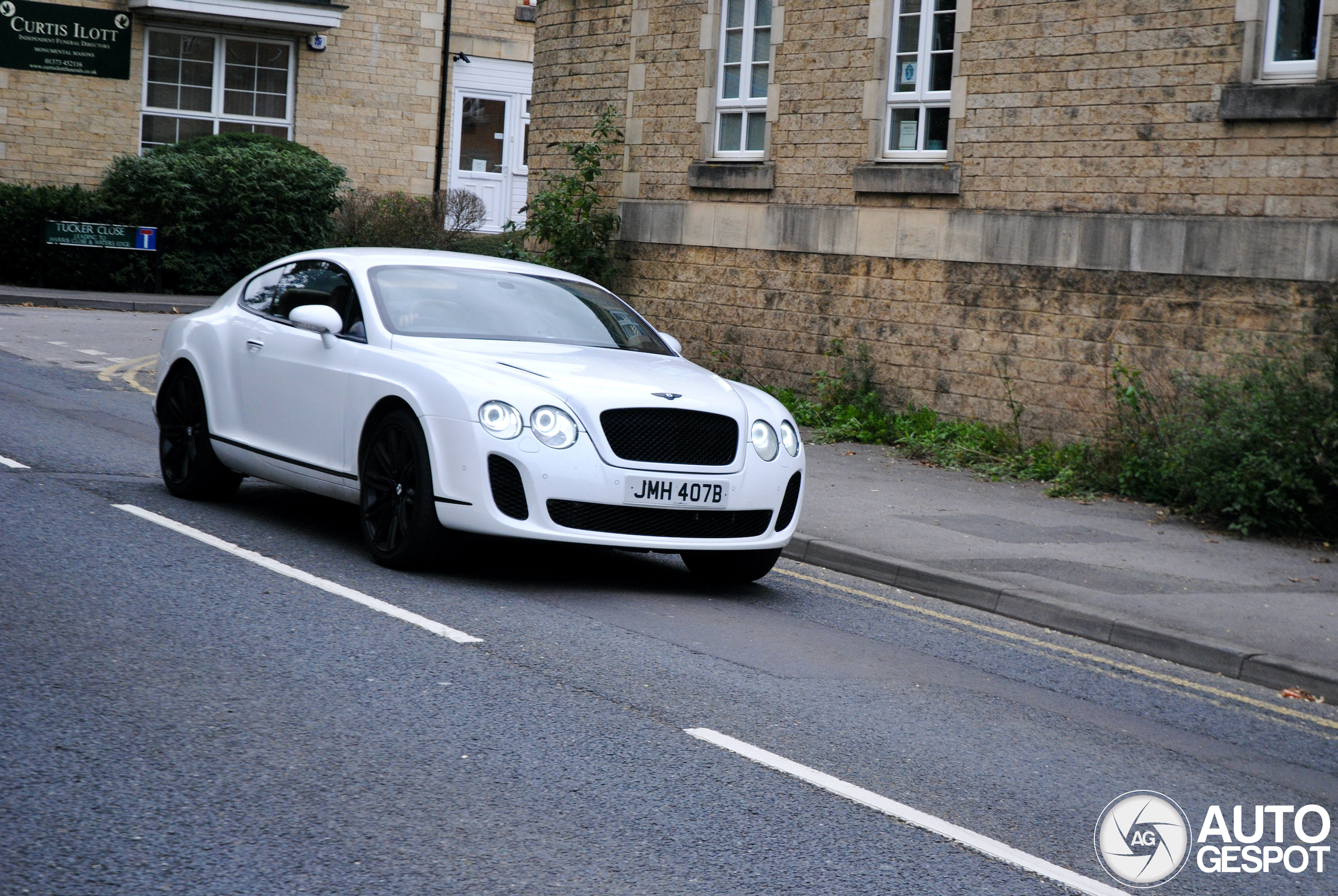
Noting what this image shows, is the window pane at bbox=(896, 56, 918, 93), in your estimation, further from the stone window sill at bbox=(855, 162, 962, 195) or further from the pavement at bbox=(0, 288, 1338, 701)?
the pavement at bbox=(0, 288, 1338, 701)

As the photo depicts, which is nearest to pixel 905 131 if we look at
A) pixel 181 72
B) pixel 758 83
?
pixel 758 83

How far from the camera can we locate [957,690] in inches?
242

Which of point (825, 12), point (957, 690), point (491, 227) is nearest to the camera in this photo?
point (957, 690)

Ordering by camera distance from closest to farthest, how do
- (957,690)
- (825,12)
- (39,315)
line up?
(957,690) → (825,12) → (39,315)

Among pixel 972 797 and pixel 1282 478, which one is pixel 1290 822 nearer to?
pixel 972 797

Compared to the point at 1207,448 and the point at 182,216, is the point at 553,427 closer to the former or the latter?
the point at 1207,448

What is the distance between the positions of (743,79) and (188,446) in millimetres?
8779

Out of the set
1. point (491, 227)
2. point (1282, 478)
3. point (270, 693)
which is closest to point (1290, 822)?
point (270, 693)

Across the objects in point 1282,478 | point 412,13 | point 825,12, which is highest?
point 412,13

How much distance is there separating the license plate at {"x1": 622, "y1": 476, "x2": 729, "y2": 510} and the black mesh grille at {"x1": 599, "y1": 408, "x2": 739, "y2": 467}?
0.35 feet

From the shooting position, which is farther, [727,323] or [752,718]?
[727,323]

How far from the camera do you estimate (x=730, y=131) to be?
16094 millimetres

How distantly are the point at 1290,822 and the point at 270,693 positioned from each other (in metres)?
3.42

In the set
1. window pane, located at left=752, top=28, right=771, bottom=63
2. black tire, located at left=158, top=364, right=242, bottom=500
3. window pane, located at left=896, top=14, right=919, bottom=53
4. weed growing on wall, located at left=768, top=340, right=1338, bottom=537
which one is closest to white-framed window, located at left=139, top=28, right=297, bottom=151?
window pane, located at left=752, top=28, right=771, bottom=63
